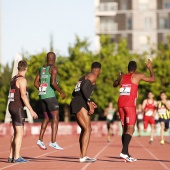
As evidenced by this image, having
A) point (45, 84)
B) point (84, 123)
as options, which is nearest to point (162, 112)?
point (45, 84)

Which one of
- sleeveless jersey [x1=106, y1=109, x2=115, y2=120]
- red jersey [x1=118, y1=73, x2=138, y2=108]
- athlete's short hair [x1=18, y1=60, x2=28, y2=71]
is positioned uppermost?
athlete's short hair [x1=18, y1=60, x2=28, y2=71]

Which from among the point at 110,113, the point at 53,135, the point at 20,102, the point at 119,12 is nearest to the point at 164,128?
the point at 110,113

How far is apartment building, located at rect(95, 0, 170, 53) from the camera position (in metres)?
97.7

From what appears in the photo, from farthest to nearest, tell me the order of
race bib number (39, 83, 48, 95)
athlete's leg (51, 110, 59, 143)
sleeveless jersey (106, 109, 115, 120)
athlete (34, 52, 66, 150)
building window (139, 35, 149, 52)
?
building window (139, 35, 149, 52)
sleeveless jersey (106, 109, 115, 120)
athlete's leg (51, 110, 59, 143)
race bib number (39, 83, 48, 95)
athlete (34, 52, 66, 150)

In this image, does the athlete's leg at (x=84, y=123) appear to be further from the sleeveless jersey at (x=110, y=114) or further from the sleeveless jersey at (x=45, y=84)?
the sleeveless jersey at (x=110, y=114)

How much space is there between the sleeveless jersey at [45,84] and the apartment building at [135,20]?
8042 cm

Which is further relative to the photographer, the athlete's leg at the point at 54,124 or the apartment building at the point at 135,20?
the apartment building at the point at 135,20

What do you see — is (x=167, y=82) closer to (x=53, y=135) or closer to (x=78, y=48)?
(x=78, y=48)

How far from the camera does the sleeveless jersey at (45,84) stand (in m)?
17.1

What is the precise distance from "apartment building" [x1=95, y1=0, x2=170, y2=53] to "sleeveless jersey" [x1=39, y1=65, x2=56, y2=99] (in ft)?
264

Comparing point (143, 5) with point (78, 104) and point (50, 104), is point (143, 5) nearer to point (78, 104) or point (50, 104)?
point (50, 104)

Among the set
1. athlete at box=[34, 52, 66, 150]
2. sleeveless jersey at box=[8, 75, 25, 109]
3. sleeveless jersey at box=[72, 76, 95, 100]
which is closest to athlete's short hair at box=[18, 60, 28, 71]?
sleeveless jersey at box=[8, 75, 25, 109]

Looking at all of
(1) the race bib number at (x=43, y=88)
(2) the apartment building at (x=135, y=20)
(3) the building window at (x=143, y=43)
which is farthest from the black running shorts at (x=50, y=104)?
(2) the apartment building at (x=135, y=20)

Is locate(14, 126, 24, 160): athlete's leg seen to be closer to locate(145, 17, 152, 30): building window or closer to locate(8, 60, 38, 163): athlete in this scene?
locate(8, 60, 38, 163): athlete
